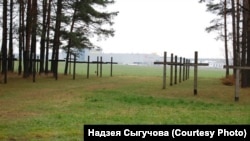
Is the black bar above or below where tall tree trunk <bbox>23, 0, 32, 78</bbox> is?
below

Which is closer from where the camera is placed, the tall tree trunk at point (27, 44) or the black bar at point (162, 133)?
the black bar at point (162, 133)

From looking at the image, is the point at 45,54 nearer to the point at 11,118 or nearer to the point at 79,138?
the point at 11,118

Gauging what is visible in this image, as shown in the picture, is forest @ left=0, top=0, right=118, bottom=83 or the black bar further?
forest @ left=0, top=0, right=118, bottom=83

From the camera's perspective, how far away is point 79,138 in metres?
7.52

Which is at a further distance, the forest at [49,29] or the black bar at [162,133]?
the forest at [49,29]

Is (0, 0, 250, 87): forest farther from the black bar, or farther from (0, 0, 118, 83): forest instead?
the black bar

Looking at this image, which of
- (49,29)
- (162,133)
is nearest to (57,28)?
(49,29)

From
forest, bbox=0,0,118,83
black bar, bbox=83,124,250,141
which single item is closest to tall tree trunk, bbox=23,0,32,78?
forest, bbox=0,0,118,83

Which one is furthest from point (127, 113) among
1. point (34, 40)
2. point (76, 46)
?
point (76, 46)

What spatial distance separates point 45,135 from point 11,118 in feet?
9.05

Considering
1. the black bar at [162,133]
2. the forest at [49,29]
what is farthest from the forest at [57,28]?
the black bar at [162,133]

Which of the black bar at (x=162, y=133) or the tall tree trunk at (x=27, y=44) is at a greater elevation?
the tall tree trunk at (x=27, y=44)

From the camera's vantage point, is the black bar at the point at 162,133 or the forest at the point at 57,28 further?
the forest at the point at 57,28

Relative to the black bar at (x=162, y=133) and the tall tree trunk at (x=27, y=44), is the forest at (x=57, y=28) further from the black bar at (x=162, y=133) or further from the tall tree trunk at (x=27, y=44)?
the black bar at (x=162, y=133)
